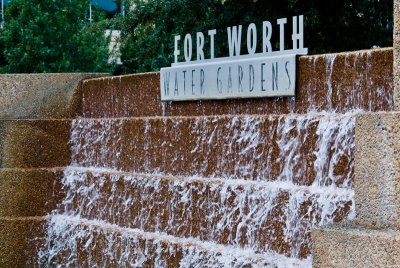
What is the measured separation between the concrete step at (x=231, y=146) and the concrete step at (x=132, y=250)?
58cm

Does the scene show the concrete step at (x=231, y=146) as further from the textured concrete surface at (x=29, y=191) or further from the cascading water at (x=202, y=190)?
the textured concrete surface at (x=29, y=191)

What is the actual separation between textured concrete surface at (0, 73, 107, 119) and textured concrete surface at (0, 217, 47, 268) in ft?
4.35

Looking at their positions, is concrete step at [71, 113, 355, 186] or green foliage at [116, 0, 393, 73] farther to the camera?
green foliage at [116, 0, 393, 73]

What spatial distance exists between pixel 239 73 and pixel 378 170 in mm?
3618

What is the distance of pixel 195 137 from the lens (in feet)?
26.7

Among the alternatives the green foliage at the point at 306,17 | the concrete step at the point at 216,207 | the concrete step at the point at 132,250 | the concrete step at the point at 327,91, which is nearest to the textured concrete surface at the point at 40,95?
the concrete step at the point at 216,207

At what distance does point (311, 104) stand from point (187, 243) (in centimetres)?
147

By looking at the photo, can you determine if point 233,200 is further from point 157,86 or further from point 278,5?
point 278,5

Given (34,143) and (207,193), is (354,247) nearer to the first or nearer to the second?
(207,193)

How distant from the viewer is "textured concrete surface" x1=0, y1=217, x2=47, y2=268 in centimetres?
983

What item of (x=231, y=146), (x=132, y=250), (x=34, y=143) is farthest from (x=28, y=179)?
(x=231, y=146)

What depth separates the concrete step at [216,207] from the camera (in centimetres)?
661

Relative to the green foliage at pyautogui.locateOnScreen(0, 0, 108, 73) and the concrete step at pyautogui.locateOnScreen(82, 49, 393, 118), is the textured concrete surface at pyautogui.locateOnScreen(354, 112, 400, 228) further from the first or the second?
the green foliage at pyautogui.locateOnScreen(0, 0, 108, 73)

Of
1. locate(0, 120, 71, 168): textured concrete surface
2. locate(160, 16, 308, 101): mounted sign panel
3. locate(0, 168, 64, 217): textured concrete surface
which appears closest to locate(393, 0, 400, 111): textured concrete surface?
locate(160, 16, 308, 101): mounted sign panel
